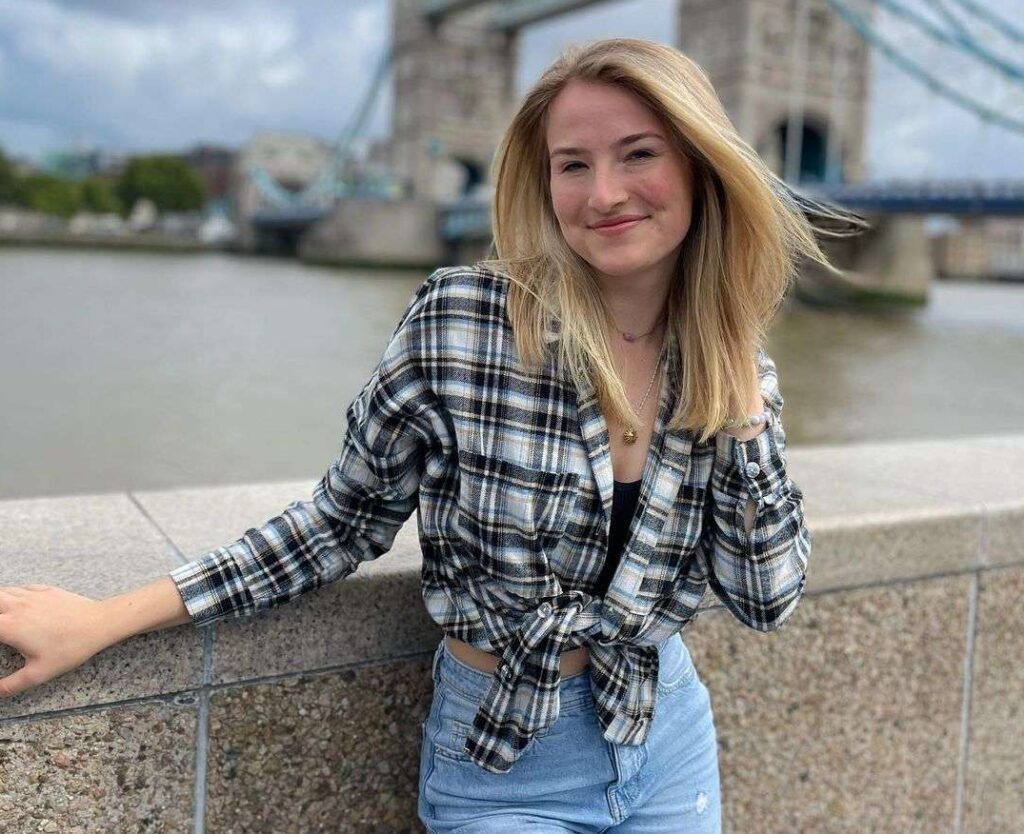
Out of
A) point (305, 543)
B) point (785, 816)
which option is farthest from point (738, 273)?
point (785, 816)

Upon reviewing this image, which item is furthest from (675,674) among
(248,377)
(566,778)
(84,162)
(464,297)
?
(84,162)

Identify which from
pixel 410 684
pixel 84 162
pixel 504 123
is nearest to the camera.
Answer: pixel 410 684

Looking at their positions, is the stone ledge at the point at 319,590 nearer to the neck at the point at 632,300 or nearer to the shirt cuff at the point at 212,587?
the shirt cuff at the point at 212,587

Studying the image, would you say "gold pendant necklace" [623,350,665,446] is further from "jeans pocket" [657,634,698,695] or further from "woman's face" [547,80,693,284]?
"jeans pocket" [657,634,698,695]

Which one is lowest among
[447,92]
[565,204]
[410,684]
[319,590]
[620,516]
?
[410,684]

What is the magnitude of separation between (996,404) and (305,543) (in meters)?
9.50

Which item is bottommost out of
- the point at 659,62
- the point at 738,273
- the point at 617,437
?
the point at 617,437

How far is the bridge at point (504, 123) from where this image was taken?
22.7 metres

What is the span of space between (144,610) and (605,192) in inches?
18.6

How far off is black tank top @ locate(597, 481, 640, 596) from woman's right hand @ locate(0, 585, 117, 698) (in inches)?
15.1

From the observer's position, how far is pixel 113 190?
46.1m

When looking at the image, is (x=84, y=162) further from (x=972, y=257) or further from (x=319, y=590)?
(x=319, y=590)

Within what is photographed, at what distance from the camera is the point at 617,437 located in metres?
0.97

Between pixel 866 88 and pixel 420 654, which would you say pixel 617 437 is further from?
pixel 866 88
